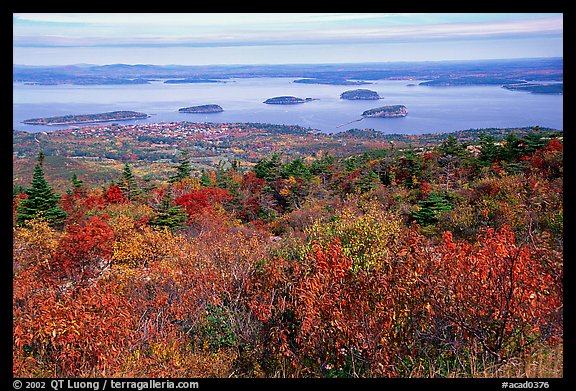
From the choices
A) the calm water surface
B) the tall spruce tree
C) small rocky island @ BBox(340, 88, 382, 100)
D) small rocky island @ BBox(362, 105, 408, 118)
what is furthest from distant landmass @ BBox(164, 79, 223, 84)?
the tall spruce tree

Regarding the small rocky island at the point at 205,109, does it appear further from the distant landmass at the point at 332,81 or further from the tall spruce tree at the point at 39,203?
the tall spruce tree at the point at 39,203

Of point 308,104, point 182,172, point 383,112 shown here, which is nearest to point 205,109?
point 308,104

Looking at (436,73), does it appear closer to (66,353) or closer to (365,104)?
(365,104)

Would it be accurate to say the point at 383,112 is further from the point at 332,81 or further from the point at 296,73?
the point at 332,81

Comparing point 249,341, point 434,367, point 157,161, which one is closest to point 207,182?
point 157,161

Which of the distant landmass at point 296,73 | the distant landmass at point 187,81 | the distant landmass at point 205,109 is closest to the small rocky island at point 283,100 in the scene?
the distant landmass at point 296,73

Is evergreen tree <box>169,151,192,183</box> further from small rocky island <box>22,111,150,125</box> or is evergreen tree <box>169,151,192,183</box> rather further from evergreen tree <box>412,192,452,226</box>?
small rocky island <box>22,111,150,125</box>
